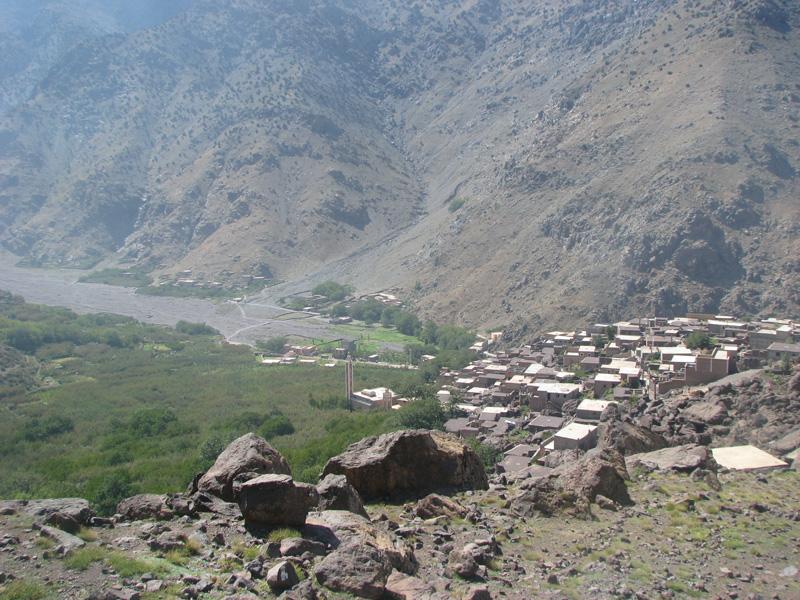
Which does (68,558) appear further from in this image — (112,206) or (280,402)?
(112,206)

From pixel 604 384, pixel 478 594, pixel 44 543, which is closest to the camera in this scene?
pixel 44 543

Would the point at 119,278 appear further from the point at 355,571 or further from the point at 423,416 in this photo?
the point at 355,571

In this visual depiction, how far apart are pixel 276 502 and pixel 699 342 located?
31677mm

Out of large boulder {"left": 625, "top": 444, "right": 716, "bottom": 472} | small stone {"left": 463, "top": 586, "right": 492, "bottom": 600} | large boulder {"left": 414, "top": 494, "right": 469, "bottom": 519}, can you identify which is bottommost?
large boulder {"left": 625, "top": 444, "right": 716, "bottom": 472}

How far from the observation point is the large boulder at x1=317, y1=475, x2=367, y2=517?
1121 centimetres

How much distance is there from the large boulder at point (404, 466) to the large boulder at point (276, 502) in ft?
11.3

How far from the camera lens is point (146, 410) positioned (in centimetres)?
3866

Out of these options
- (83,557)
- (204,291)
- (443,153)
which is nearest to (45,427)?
(83,557)

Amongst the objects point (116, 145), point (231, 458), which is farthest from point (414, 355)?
point (116, 145)

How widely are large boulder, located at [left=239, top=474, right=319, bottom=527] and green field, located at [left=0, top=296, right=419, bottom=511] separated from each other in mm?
12173

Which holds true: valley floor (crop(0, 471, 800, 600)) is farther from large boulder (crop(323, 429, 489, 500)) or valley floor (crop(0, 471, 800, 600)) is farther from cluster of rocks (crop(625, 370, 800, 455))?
cluster of rocks (crop(625, 370, 800, 455))

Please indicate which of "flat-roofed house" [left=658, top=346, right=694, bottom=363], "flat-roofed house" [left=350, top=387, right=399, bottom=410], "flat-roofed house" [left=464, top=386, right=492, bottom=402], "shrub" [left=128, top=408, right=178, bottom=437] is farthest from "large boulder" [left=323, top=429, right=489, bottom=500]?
"shrub" [left=128, top=408, right=178, bottom=437]

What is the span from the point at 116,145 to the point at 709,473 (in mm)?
147962

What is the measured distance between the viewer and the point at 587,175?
6950 cm
